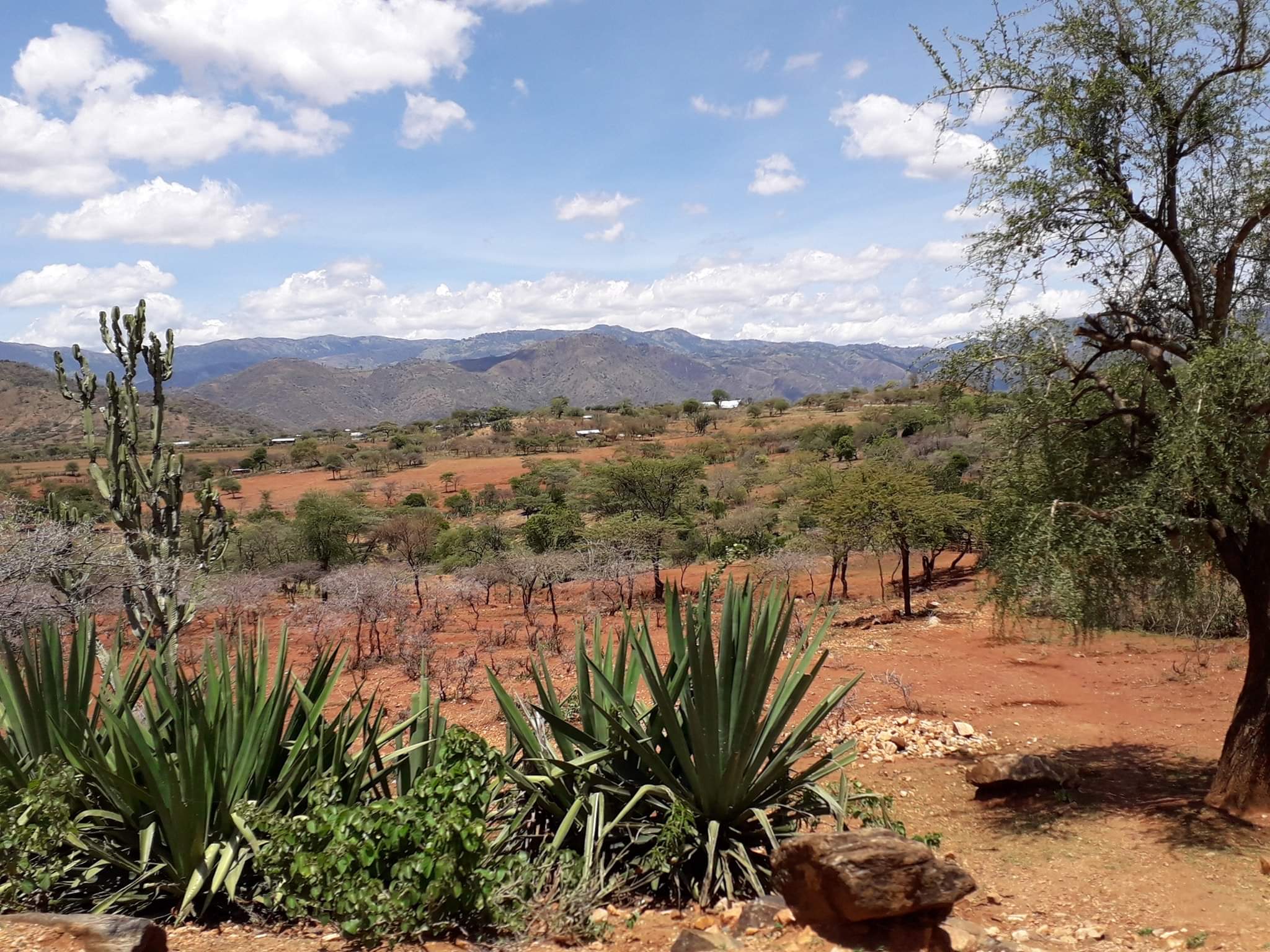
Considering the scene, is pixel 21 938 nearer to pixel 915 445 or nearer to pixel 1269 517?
pixel 1269 517

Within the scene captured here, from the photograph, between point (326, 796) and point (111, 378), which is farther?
point (111, 378)

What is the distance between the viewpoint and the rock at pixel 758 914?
438 cm

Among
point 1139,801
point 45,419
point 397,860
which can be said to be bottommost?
point 1139,801

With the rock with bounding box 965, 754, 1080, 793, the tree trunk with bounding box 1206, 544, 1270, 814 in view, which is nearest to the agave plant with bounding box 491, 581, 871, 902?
the rock with bounding box 965, 754, 1080, 793

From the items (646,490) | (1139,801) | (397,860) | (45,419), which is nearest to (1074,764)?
(1139,801)

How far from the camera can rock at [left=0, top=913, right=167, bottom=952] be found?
3250mm

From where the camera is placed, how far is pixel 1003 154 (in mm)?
7641

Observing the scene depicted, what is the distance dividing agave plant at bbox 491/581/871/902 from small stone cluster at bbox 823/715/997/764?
4.54 m

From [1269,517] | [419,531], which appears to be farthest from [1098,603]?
[419,531]

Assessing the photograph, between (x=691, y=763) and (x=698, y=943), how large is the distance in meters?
1.12

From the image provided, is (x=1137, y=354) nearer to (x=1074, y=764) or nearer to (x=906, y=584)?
(x=1074, y=764)

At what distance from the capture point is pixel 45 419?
94.9 meters

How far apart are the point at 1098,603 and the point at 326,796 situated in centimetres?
645

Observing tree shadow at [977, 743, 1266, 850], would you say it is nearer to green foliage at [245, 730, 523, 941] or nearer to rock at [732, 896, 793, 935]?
rock at [732, 896, 793, 935]
